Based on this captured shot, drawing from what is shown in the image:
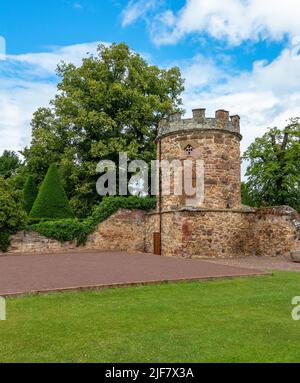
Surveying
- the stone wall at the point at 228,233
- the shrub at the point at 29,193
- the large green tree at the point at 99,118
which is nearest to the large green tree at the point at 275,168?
the stone wall at the point at 228,233

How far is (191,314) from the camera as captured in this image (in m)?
7.13

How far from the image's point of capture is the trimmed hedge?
70.5 feet

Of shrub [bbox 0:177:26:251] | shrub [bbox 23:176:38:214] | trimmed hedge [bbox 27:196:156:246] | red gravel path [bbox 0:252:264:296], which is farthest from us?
shrub [bbox 23:176:38:214]

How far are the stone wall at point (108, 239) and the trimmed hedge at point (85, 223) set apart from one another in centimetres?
26

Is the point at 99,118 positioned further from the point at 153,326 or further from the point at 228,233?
the point at 153,326

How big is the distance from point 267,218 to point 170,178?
536 cm

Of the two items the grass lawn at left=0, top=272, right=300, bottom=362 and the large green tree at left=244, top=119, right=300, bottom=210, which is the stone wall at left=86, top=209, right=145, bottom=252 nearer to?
the large green tree at left=244, top=119, right=300, bottom=210

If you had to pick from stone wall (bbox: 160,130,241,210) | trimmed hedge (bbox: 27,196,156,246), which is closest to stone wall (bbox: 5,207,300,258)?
trimmed hedge (bbox: 27,196,156,246)

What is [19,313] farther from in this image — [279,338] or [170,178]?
[170,178]

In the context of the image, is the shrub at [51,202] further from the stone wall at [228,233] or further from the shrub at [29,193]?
the stone wall at [228,233]

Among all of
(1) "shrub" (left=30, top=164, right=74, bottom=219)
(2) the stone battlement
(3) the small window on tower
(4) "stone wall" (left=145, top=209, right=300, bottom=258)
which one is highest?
(2) the stone battlement

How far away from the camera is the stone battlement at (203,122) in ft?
64.4

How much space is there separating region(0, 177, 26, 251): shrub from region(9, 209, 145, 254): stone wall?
1.32ft

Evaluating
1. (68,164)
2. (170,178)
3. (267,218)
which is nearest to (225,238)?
(267,218)
